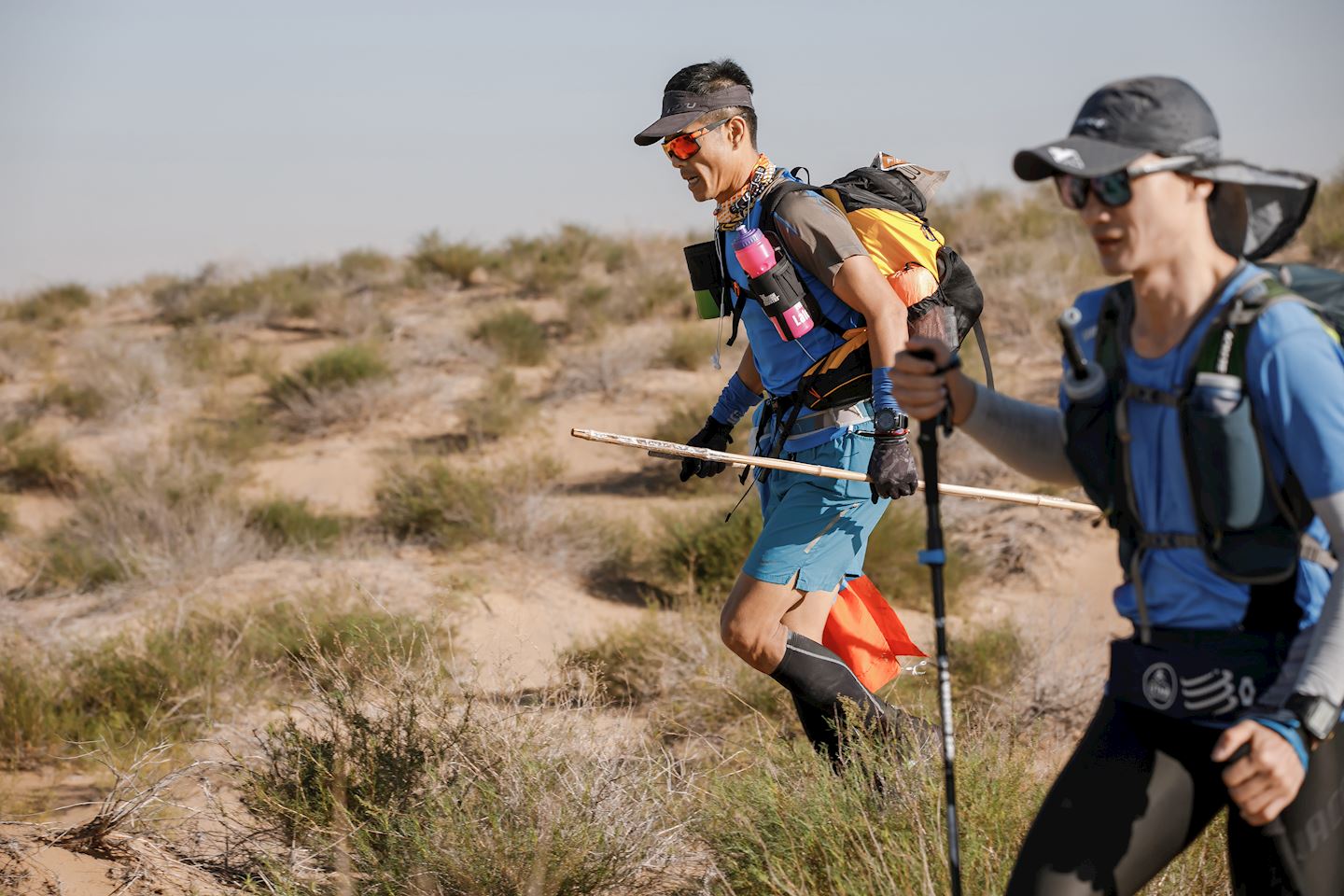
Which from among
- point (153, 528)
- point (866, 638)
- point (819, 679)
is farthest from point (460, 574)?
point (819, 679)

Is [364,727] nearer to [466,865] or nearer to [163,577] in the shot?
[466,865]

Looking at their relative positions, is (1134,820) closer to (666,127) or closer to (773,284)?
(773,284)

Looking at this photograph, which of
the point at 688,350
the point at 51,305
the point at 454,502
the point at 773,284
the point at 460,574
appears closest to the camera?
the point at 773,284

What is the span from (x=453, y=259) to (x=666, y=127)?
17.3 metres

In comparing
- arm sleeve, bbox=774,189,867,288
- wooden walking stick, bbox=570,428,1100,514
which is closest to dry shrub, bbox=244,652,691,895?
wooden walking stick, bbox=570,428,1100,514

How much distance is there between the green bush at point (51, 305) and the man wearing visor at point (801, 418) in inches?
777

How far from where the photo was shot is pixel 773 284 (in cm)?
348

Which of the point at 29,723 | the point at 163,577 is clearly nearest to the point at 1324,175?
the point at 163,577

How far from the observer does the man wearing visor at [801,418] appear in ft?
11.3

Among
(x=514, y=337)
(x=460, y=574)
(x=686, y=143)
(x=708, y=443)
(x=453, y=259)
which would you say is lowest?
(x=460, y=574)

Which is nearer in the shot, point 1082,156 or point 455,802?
point 1082,156

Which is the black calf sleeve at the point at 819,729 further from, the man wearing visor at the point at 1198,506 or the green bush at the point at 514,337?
the green bush at the point at 514,337

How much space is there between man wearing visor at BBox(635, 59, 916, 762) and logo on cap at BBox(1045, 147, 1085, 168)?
4.78ft

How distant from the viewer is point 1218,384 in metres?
1.83
